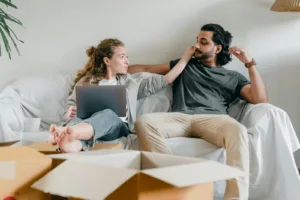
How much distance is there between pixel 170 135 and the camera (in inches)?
92.0

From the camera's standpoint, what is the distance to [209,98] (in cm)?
259

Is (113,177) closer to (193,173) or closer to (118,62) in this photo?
(193,173)

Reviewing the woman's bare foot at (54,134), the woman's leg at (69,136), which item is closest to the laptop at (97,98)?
the woman's leg at (69,136)

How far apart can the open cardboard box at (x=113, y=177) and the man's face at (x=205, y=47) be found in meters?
1.76

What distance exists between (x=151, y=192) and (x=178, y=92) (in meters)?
1.86

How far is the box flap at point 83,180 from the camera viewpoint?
794 millimetres

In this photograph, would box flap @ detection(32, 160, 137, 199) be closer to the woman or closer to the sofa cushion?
the woman

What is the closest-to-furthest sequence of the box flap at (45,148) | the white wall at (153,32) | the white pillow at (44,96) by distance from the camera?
the box flap at (45,148) < the white pillow at (44,96) < the white wall at (153,32)

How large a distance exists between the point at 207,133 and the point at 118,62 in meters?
0.70

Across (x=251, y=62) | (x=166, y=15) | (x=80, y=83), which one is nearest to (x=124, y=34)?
(x=166, y=15)

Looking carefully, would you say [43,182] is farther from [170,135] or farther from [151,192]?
[170,135]

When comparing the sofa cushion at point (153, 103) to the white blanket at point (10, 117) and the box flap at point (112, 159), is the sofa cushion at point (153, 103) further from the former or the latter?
the box flap at point (112, 159)

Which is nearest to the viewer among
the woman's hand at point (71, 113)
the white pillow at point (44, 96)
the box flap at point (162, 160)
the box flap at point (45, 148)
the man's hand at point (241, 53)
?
the box flap at point (162, 160)

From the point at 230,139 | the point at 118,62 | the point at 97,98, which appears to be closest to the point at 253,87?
the point at 230,139
